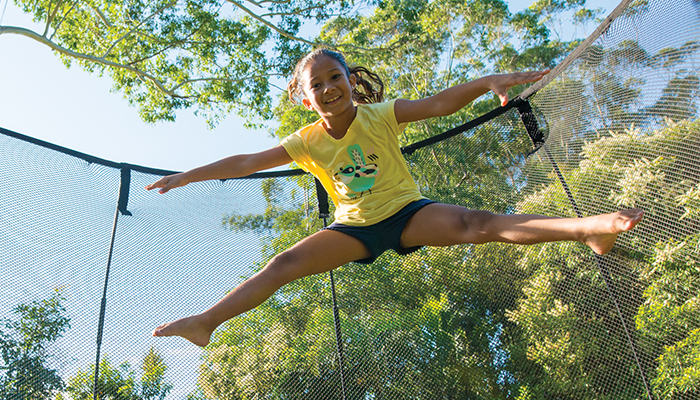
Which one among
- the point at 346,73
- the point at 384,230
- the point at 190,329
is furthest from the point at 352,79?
the point at 190,329

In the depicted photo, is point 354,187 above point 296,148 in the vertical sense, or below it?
below

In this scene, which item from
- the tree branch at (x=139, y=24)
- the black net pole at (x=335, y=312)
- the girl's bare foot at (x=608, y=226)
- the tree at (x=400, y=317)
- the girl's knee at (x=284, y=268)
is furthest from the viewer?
the tree branch at (x=139, y=24)

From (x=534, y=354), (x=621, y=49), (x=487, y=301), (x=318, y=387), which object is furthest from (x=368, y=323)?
(x=621, y=49)

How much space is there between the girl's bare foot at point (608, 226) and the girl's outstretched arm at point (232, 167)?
87cm

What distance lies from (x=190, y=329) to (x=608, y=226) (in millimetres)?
989

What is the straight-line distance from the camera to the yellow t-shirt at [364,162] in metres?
1.37

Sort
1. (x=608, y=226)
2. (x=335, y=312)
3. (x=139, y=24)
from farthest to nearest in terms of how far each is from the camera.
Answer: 1. (x=139, y=24)
2. (x=335, y=312)
3. (x=608, y=226)

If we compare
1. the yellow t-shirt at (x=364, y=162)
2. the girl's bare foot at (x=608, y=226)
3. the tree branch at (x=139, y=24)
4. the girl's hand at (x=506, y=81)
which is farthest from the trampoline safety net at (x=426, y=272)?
the tree branch at (x=139, y=24)

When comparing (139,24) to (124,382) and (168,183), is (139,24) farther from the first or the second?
(168,183)

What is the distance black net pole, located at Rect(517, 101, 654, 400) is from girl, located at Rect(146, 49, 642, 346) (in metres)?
0.93

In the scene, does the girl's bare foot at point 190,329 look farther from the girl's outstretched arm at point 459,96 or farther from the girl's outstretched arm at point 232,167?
the girl's outstretched arm at point 459,96

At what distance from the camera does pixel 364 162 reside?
141 centimetres

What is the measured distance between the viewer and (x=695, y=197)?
157cm

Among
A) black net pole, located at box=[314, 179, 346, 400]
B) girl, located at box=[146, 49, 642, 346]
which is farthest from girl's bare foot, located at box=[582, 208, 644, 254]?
black net pole, located at box=[314, 179, 346, 400]
